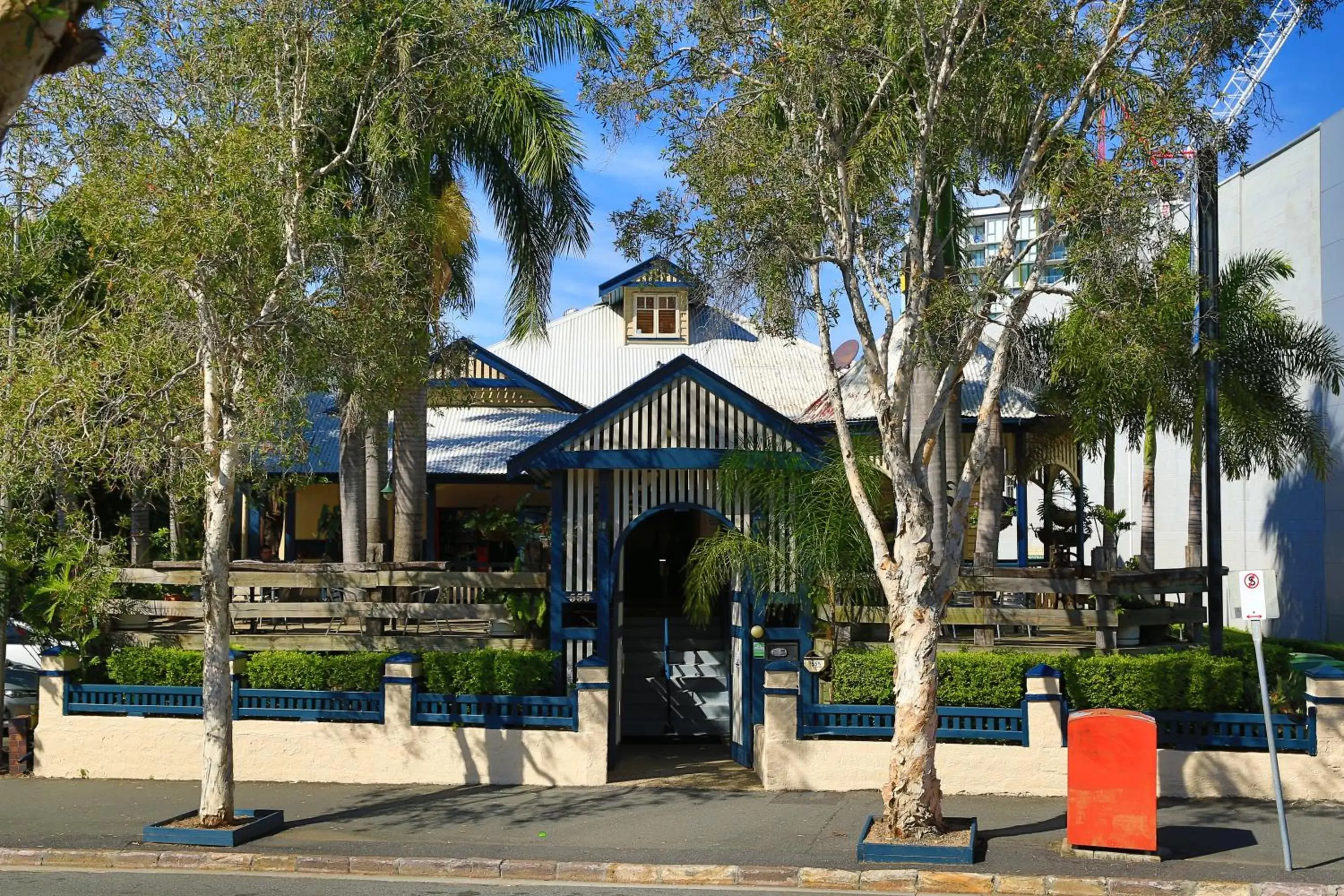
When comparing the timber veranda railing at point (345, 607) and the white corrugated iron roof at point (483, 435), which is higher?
the white corrugated iron roof at point (483, 435)

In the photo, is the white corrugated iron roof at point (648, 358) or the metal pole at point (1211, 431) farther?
the white corrugated iron roof at point (648, 358)

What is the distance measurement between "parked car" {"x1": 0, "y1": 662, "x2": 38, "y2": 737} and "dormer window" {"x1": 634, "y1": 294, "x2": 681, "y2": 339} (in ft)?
52.4

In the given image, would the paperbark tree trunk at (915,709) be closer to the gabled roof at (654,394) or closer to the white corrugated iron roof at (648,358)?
the gabled roof at (654,394)

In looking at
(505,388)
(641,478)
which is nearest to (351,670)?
(641,478)

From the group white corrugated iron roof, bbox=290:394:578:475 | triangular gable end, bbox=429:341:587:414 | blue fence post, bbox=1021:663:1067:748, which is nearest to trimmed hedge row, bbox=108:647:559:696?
blue fence post, bbox=1021:663:1067:748

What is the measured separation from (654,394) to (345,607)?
4.23m

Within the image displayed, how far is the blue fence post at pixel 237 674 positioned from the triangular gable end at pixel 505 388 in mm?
9834

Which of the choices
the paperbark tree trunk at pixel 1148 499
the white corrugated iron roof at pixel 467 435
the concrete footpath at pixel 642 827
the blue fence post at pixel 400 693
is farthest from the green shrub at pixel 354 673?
the paperbark tree trunk at pixel 1148 499

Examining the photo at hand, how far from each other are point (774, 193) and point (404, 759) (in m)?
7.05

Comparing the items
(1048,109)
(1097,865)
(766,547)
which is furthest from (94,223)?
(1097,865)

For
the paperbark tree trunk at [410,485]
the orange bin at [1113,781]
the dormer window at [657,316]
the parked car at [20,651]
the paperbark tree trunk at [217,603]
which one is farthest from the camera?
the dormer window at [657,316]

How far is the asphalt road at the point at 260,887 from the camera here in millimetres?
9984

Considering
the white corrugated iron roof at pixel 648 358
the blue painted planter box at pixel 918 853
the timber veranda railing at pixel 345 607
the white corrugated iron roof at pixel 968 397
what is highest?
the white corrugated iron roof at pixel 648 358

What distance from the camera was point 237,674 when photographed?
14281mm
